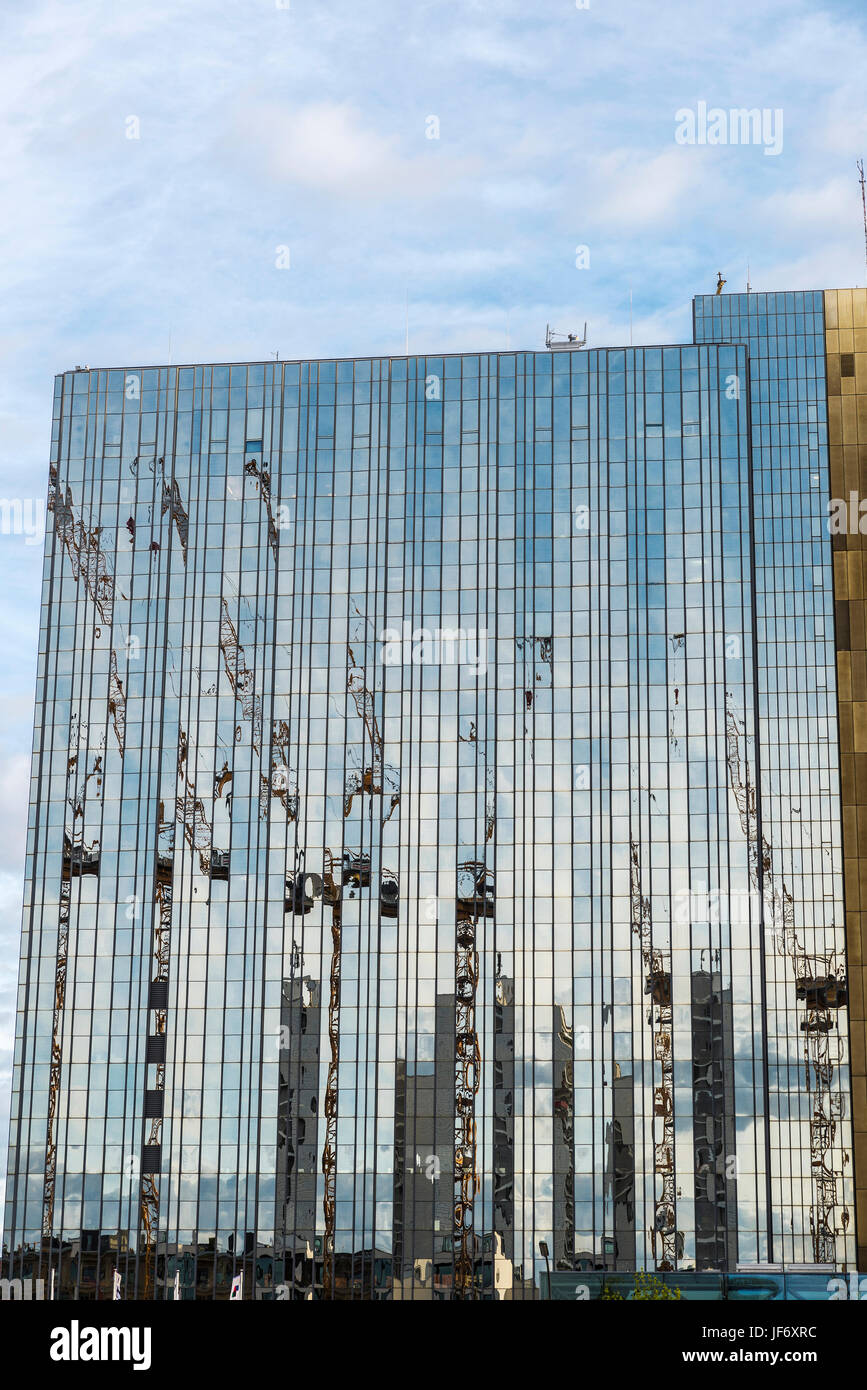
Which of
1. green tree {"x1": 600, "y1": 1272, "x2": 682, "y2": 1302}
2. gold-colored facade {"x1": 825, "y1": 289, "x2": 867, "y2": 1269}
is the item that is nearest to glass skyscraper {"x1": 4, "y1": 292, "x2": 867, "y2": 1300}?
gold-colored facade {"x1": 825, "y1": 289, "x2": 867, "y2": 1269}

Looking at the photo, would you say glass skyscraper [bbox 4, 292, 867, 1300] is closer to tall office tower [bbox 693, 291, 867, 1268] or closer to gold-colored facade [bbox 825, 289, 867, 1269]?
tall office tower [bbox 693, 291, 867, 1268]

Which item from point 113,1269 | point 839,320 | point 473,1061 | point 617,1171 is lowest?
point 113,1269

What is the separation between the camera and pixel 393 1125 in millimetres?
94625

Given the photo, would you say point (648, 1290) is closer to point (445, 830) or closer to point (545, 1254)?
point (545, 1254)

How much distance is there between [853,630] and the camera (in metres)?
101

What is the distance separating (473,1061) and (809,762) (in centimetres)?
3024

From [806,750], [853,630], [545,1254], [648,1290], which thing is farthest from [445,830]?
[648,1290]

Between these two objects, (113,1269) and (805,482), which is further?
(805,482)

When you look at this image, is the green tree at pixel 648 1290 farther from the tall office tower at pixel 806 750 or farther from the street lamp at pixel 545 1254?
the tall office tower at pixel 806 750

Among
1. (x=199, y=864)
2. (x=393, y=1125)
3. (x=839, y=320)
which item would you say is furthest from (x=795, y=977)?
(x=839, y=320)

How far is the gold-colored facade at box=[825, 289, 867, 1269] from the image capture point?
94.9 meters

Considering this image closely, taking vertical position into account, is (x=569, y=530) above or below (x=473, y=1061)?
above

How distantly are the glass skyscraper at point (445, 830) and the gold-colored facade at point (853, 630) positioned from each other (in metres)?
0.39
